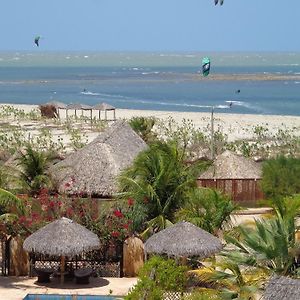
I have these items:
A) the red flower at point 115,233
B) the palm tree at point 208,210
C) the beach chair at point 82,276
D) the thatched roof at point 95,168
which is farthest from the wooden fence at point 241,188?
the beach chair at point 82,276

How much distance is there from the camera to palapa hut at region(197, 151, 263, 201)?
991 inches

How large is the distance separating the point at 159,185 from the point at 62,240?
2969 millimetres

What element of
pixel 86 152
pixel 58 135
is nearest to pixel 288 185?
pixel 86 152

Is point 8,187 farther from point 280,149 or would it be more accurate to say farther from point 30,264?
point 280,149

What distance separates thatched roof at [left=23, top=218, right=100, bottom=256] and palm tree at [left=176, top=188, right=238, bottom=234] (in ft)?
7.71

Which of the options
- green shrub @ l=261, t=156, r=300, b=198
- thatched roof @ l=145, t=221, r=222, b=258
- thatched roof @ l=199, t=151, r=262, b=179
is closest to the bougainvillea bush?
thatched roof @ l=145, t=221, r=222, b=258

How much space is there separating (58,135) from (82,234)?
26.1 m

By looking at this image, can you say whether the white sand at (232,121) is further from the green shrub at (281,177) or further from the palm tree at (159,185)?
the palm tree at (159,185)

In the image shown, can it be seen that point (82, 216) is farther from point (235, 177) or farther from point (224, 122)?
point (224, 122)

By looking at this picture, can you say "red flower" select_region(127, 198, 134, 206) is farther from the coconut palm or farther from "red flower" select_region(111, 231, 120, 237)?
the coconut palm

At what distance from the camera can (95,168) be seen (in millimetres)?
22031

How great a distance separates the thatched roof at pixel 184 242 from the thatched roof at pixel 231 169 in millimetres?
9703

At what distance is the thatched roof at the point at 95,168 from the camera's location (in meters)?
21.7

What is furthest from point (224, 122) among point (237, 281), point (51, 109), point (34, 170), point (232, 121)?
point (237, 281)
